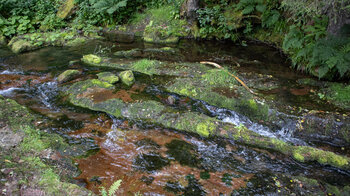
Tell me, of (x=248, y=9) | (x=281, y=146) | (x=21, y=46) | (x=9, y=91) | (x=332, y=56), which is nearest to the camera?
(x=281, y=146)

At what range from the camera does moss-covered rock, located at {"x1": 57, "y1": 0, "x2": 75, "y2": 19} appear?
49.2ft

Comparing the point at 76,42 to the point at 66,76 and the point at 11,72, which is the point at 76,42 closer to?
the point at 11,72

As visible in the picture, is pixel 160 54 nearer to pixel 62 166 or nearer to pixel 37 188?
pixel 62 166

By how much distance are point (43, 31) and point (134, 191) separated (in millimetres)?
13566

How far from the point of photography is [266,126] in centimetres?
527

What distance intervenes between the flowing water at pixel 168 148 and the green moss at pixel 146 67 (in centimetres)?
37

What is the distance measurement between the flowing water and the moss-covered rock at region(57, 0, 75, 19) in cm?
878

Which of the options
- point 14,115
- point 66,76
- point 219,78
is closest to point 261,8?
point 219,78

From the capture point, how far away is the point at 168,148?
4500 millimetres

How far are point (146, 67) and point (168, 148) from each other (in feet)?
13.4

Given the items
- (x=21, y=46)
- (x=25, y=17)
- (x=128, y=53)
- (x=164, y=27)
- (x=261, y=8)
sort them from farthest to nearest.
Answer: (x=25, y=17) < (x=164, y=27) < (x=21, y=46) < (x=261, y=8) < (x=128, y=53)

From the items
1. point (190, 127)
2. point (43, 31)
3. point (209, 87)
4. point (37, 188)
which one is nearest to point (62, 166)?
point (37, 188)

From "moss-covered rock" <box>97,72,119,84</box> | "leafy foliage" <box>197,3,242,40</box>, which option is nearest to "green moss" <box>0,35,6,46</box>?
"moss-covered rock" <box>97,72,119,84</box>

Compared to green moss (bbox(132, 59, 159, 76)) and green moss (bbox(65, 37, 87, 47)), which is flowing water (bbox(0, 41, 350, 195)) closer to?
green moss (bbox(132, 59, 159, 76))
